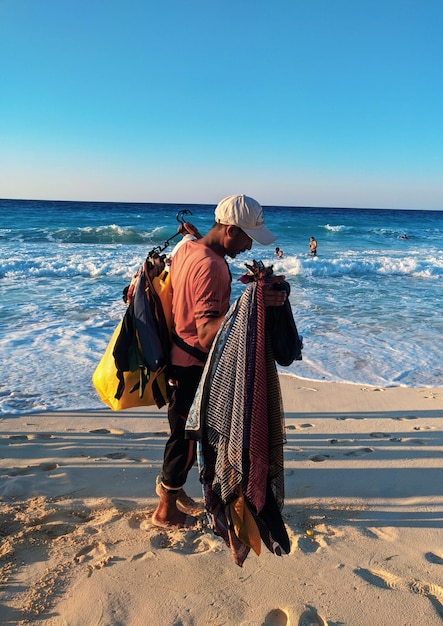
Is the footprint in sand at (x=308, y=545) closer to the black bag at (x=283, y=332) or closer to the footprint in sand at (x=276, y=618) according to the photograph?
the footprint in sand at (x=276, y=618)

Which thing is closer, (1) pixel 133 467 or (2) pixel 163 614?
(2) pixel 163 614

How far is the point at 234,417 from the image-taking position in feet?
7.52

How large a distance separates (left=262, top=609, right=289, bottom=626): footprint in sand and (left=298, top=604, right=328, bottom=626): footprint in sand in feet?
0.22

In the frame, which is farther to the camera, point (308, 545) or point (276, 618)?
point (308, 545)

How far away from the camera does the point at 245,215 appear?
2520mm

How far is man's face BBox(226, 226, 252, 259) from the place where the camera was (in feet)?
8.46

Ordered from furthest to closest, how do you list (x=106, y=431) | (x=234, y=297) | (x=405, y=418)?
(x=234, y=297), (x=405, y=418), (x=106, y=431)

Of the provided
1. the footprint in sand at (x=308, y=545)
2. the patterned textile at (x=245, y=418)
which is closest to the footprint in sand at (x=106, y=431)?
the footprint in sand at (x=308, y=545)

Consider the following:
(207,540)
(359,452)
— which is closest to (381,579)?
(207,540)

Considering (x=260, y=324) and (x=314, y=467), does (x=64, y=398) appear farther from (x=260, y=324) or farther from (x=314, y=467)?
(x=260, y=324)

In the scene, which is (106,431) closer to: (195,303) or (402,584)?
(195,303)

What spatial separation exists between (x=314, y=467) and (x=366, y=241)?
32.1m

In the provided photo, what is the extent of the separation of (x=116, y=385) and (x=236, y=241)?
3.55 feet

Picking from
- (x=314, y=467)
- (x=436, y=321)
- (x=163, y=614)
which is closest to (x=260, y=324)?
(x=163, y=614)
